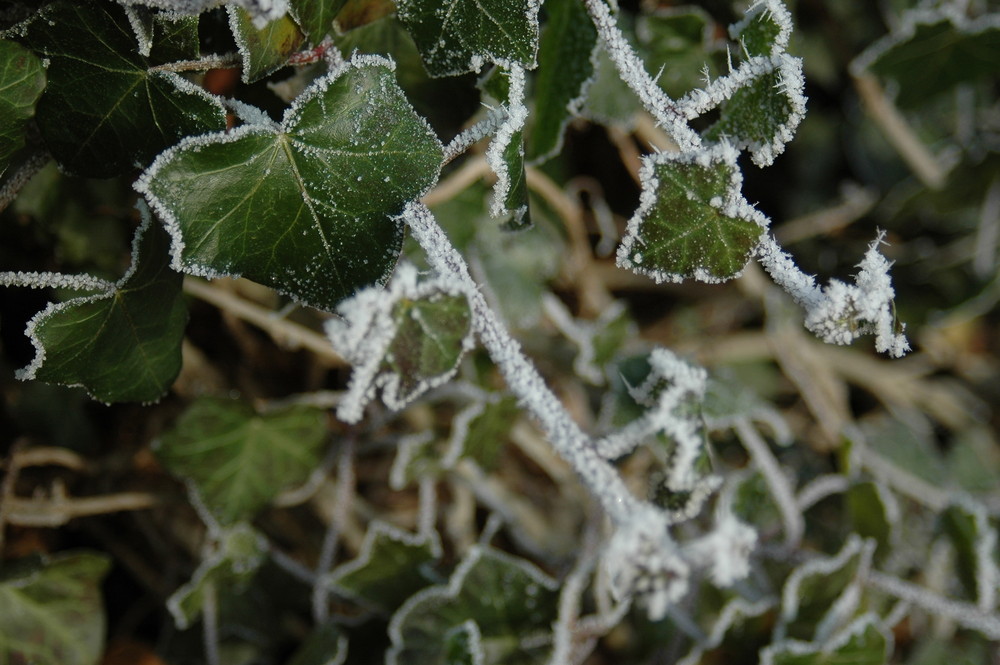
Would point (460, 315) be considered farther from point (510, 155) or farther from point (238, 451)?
point (238, 451)

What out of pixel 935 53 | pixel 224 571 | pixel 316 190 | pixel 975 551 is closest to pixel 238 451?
pixel 224 571

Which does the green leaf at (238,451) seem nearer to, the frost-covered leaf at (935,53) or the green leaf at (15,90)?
the green leaf at (15,90)

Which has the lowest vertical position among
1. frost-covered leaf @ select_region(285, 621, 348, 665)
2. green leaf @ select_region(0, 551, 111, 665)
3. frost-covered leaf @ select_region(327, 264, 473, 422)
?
green leaf @ select_region(0, 551, 111, 665)

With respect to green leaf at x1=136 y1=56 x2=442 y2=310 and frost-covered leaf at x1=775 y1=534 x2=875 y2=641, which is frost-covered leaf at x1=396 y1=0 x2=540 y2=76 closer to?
green leaf at x1=136 y1=56 x2=442 y2=310

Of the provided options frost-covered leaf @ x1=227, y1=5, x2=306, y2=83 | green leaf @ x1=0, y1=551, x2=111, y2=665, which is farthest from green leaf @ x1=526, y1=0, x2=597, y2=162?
green leaf @ x1=0, y1=551, x2=111, y2=665

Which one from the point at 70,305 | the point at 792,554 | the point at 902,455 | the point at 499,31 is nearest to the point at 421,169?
the point at 499,31
